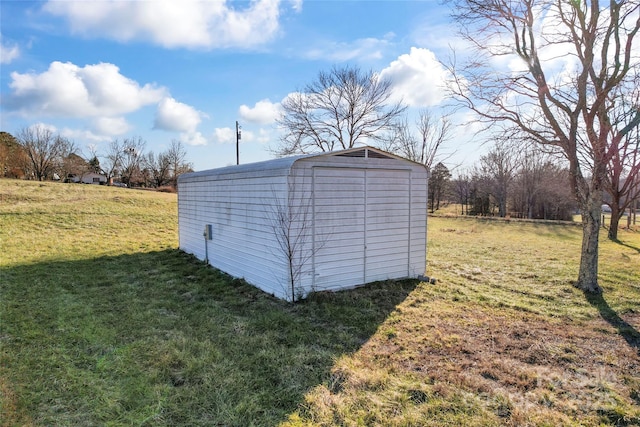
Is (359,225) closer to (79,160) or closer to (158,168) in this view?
(158,168)

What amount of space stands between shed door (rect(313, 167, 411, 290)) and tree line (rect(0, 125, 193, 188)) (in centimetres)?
2602

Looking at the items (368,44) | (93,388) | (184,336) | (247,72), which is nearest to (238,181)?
(184,336)

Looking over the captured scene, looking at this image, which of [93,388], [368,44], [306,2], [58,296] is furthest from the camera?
[368,44]

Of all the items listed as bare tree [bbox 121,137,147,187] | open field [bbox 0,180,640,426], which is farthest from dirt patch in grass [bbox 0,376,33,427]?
bare tree [bbox 121,137,147,187]

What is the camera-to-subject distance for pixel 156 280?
6.44 metres

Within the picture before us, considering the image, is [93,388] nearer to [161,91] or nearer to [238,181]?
[238,181]

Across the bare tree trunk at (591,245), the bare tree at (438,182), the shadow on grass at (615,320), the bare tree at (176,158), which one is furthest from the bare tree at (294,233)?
the bare tree at (176,158)

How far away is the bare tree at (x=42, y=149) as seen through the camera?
99.7 ft

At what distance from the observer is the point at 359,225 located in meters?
5.89

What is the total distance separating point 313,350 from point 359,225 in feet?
9.04

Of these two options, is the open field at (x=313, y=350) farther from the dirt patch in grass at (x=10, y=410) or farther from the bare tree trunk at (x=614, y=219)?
the bare tree trunk at (x=614, y=219)

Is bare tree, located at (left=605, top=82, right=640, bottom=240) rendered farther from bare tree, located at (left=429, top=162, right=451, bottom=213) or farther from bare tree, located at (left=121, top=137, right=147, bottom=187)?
bare tree, located at (left=121, top=137, right=147, bottom=187)

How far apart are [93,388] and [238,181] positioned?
4296mm

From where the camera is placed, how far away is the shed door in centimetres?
551
